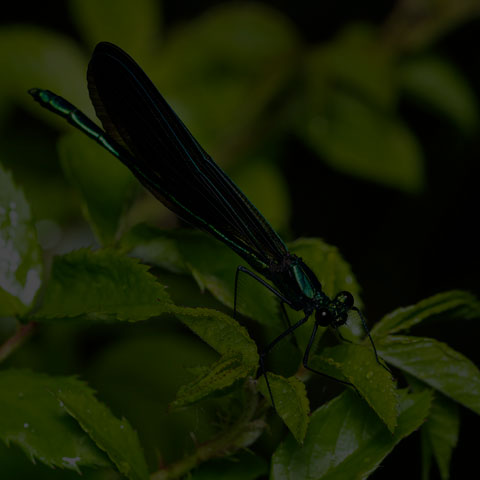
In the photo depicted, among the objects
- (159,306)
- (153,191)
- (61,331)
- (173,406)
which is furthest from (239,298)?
(61,331)

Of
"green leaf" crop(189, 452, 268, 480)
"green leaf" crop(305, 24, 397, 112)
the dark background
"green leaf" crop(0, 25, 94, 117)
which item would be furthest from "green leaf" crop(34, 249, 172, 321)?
the dark background

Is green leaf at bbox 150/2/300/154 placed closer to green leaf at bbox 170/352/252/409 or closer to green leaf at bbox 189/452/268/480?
green leaf at bbox 189/452/268/480

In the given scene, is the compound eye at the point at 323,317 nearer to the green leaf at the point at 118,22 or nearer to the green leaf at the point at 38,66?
the green leaf at the point at 38,66

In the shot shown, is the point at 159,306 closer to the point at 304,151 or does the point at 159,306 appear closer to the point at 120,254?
the point at 120,254

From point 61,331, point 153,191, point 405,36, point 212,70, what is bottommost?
point 61,331

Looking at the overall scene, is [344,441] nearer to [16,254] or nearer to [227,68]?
[16,254]

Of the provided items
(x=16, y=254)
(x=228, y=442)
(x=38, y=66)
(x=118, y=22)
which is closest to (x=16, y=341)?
(x=16, y=254)
